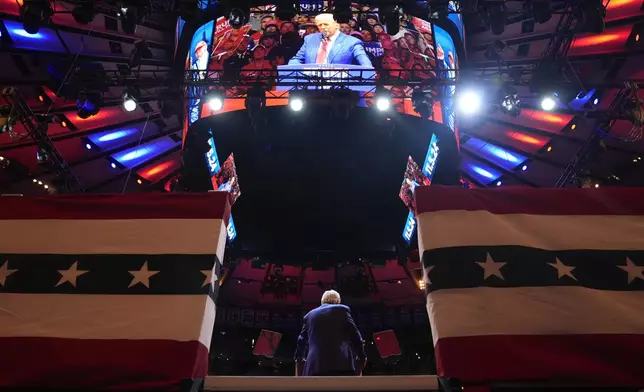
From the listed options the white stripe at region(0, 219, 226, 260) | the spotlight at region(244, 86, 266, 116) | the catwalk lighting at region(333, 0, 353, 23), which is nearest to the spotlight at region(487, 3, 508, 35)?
the catwalk lighting at region(333, 0, 353, 23)

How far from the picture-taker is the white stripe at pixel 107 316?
7.84ft

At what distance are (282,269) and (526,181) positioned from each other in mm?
9724

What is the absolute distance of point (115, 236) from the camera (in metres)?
2.72

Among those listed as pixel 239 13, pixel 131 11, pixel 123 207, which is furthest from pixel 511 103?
pixel 123 207

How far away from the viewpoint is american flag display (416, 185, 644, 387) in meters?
2.29

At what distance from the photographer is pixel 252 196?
47.2 ft

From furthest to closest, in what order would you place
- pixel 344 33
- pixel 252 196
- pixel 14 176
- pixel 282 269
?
pixel 282 269, pixel 252 196, pixel 14 176, pixel 344 33

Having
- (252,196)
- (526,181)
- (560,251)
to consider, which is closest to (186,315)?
(560,251)

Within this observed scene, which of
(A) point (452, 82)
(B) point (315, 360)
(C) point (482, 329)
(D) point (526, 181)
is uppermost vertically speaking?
(D) point (526, 181)

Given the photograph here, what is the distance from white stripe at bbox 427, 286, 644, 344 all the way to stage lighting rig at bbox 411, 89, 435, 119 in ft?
28.2

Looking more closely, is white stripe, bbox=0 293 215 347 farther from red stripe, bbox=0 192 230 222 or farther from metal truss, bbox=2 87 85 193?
metal truss, bbox=2 87 85 193

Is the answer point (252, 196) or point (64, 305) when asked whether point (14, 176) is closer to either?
point (252, 196)

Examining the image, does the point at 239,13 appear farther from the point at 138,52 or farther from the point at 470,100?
the point at 470,100

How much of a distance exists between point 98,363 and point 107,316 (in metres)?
0.25
